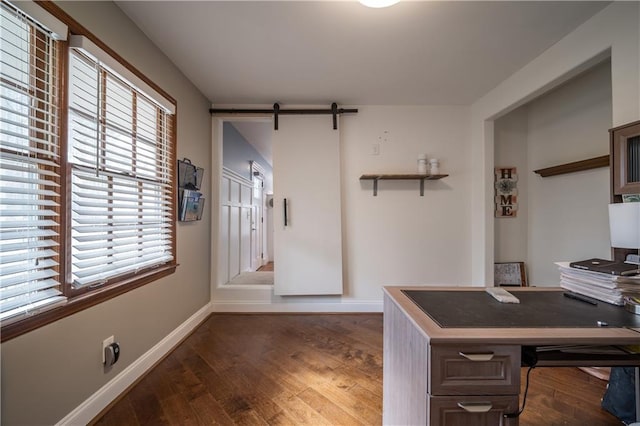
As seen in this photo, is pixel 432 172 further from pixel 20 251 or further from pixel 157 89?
pixel 20 251

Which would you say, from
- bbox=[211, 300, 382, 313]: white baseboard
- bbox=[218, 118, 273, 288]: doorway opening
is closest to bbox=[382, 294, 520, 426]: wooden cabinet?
bbox=[211, 300, 382, 313]: white baseboard

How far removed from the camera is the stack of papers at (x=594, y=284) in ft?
3.47

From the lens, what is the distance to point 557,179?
2574mm

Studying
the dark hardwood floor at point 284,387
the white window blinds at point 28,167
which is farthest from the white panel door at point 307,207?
the white window blinds at point 28,167

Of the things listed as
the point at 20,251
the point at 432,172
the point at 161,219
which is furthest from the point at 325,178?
the point at 20,251

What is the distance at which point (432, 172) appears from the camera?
2.76 meters

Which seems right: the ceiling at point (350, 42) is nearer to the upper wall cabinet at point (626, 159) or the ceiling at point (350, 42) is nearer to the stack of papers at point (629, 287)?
the upper wall cabinet at point (626, 159)

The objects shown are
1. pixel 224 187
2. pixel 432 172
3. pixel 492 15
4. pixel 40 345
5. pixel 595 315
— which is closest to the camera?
pixel 595 315

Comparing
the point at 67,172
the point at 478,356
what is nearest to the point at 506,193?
the point at 478,356

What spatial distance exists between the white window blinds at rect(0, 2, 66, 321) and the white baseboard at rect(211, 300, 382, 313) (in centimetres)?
185

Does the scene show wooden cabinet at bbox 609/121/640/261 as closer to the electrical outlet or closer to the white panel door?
the white panel door

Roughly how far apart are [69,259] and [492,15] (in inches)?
119

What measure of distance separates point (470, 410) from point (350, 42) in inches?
90.1

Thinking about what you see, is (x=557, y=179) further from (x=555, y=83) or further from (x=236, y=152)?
(x=236, y=152)
